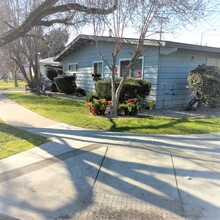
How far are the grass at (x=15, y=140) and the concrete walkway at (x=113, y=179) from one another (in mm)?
284

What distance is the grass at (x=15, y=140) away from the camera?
5473mm

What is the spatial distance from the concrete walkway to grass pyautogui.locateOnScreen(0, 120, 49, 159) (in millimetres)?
284

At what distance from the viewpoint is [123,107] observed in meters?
9.62

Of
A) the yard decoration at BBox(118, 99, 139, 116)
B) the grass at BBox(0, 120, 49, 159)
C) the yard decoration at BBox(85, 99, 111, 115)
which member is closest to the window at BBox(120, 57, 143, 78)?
the yard decoration at BBox(118, 99, 139, 116)

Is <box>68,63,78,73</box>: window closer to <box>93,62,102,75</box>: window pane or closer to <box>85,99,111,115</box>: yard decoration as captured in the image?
<box>93,62,102,75</box>: window pane

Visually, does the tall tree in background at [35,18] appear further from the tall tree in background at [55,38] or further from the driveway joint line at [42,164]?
the driveway joint line at [42,164]

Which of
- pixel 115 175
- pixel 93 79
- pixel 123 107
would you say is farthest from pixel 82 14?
pixel 93 79

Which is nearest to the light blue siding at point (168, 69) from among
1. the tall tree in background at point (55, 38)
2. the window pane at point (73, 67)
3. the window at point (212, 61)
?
the window at point (212, 61)

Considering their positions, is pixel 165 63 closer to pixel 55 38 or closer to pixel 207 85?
pixel 207 85

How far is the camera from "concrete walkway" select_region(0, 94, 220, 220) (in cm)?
324

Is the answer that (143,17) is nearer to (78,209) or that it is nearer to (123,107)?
(123,107)

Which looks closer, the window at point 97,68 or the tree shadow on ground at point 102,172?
the tree shadow on ground at point 102,172

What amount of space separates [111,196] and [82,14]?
252 inches

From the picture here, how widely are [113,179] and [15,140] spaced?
3189 millimetres
